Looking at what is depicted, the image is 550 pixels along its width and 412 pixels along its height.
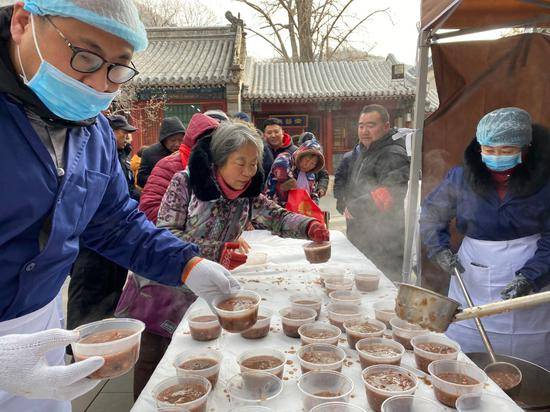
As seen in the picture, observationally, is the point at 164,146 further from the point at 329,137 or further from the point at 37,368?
the point at 329,137

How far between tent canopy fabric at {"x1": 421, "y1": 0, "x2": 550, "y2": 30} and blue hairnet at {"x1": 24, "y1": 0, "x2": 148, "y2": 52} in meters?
2.68

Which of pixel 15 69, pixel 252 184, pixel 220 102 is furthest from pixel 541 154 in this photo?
pixel 220 102

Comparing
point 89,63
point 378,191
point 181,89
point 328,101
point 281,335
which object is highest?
point 181,89

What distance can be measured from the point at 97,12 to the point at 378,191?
344 centimetres

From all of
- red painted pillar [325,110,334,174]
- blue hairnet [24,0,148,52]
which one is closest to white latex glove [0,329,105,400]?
blue hairnet [24,0,148,52]

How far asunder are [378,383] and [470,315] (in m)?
0.47

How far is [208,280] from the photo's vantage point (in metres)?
1.88

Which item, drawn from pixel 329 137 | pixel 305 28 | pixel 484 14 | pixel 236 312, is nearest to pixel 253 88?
pixel 329 137

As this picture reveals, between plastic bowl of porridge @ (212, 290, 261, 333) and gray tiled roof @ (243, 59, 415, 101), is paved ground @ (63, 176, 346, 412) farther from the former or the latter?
gray tiled roof @ (243, 59, 415, 101)

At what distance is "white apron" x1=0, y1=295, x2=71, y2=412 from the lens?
1344 mm

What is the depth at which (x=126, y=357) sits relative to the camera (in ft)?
4.41

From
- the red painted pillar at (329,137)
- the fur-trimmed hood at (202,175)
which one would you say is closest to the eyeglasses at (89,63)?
the fur-trimmed hood at (202,175)

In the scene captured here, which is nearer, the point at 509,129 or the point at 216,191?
the point at 216,191

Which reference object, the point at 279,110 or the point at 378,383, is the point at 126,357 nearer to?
the point at 378,383
